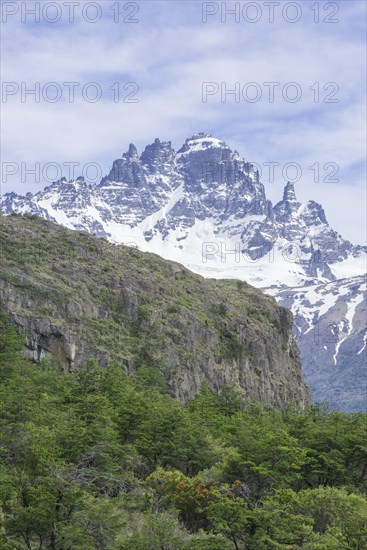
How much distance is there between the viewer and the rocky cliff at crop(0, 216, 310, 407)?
276 ft

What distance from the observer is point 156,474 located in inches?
1706

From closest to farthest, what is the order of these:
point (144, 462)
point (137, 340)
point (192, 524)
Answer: point (192, 524) < point (144, 462) < point (137, 340)

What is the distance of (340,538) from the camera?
32.1 meters

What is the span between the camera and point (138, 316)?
9469cm

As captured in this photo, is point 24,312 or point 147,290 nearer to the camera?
point 24,312

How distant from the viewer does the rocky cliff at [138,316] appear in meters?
84.2

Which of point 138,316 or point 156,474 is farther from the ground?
point 138,316

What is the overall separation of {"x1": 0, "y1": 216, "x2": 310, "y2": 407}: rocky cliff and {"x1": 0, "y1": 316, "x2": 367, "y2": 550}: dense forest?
53.2ft

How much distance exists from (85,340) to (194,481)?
44.5 metres

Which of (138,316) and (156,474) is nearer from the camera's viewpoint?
(156,474)

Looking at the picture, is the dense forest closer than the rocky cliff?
Yes

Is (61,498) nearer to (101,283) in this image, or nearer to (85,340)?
(85,340)

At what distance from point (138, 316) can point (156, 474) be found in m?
51.9

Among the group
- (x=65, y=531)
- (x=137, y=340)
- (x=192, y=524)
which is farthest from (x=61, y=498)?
(x=137, y=340)
